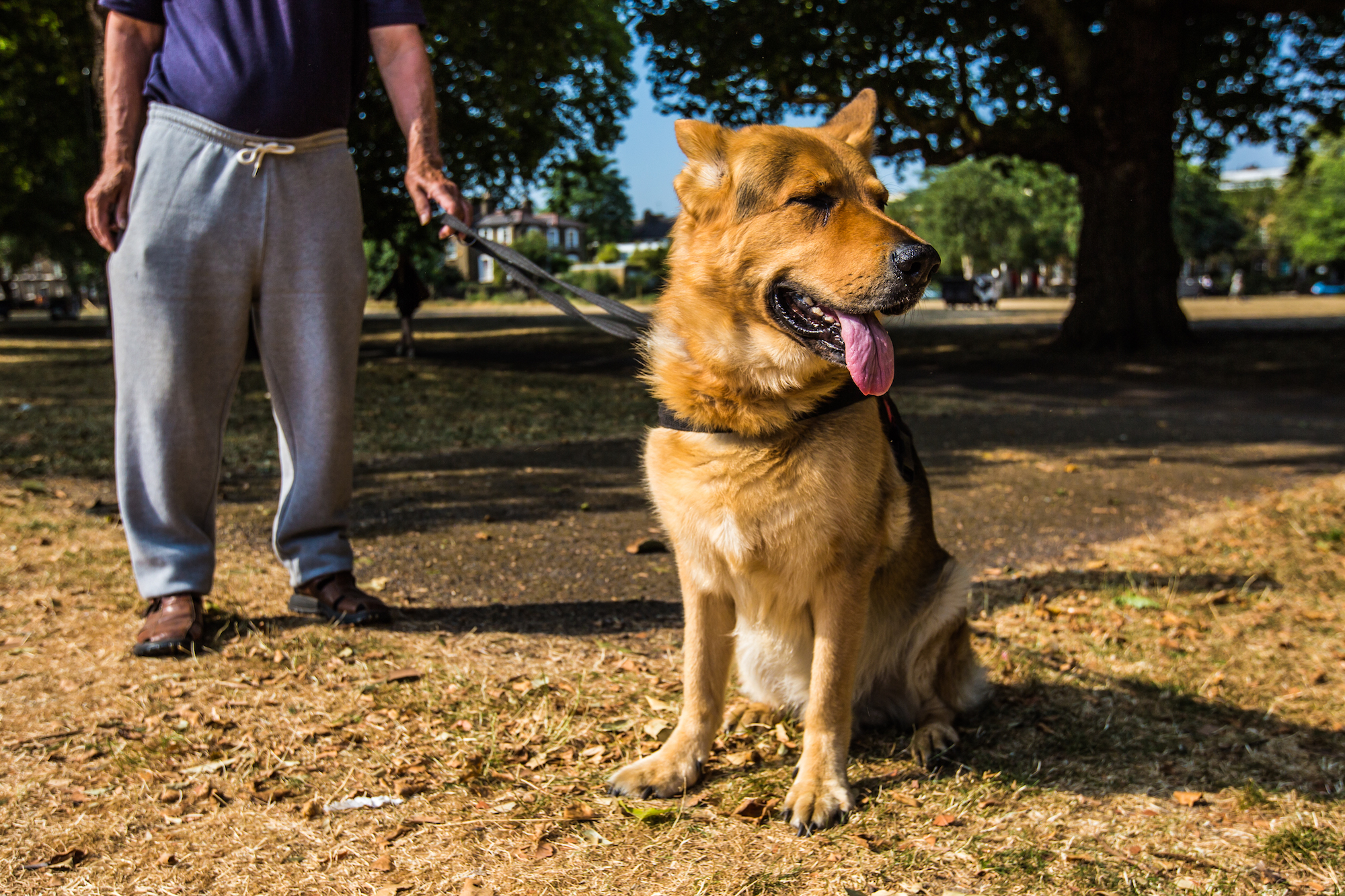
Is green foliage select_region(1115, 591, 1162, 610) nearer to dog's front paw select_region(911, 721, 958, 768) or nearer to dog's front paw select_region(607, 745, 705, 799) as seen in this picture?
dog's front paw select_region(911, 721, 958, 768)

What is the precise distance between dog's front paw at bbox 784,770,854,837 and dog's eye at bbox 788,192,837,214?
5.22 ft

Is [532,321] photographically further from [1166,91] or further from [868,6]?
[1166,91]

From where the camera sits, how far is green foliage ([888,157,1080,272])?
6562 cm

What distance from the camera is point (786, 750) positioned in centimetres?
304

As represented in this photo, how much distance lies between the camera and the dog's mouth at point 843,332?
8.29ft

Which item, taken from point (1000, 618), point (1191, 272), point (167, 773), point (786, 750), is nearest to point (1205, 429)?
point (1000, 618)

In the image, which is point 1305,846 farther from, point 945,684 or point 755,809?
point 755,809

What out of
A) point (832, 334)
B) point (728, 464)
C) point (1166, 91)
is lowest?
point (728, 464)

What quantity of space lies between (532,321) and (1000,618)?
105 ft

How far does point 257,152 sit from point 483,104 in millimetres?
16931

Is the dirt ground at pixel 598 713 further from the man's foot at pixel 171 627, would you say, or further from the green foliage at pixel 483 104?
the green foliage at pixel 483 104

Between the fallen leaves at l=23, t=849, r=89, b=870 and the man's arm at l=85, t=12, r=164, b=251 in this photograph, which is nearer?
the fallen leaves at l=23, t=849, r=89, b=870

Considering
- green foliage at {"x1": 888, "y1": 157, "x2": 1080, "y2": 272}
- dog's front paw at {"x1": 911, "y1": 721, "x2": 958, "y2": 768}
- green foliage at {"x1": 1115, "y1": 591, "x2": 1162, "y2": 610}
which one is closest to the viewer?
dog's front paw at {"x1": 911, "y1": 721, "x2": 958, "y2": 768}

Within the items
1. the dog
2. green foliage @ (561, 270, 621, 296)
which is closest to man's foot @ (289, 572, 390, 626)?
the dog
